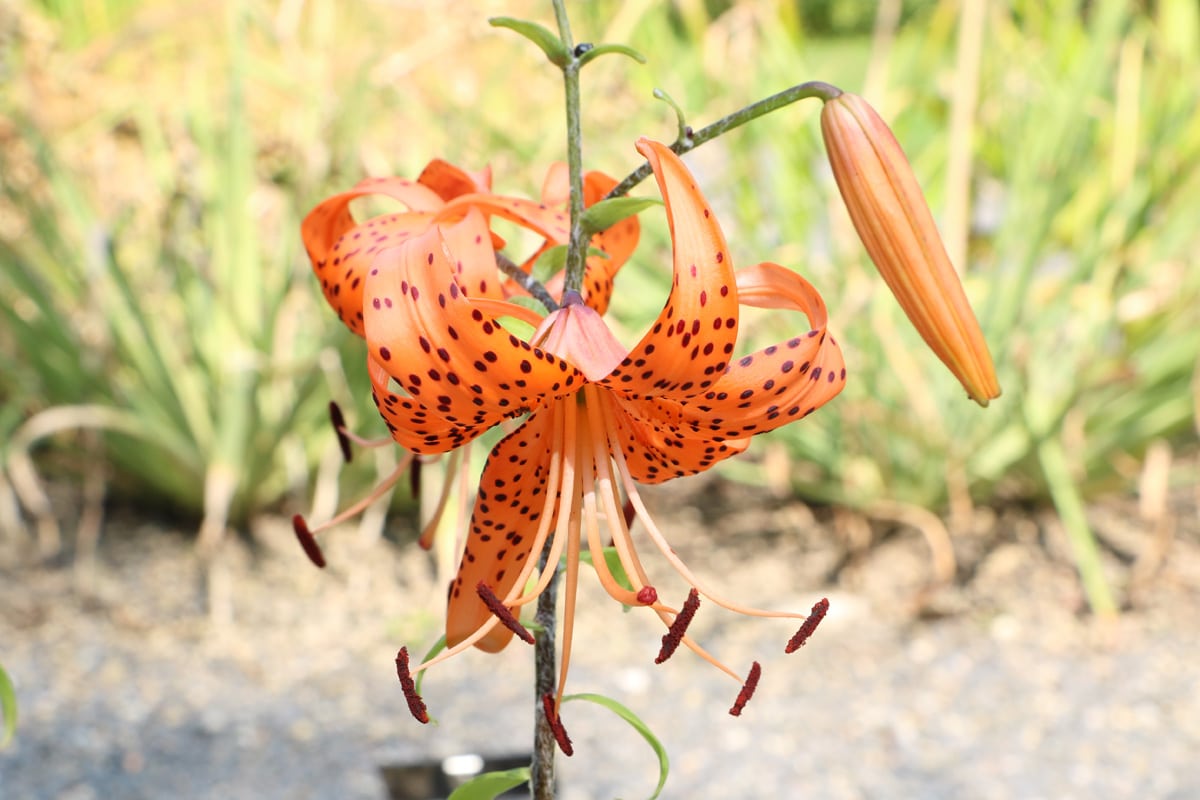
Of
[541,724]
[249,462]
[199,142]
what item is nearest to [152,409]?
[249,462]

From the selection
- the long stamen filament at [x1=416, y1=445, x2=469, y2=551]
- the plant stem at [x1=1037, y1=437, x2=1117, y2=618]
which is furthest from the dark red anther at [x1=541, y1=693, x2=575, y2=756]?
the plant stem at [x1=1037, y1=437, x2=1117, y2=618]

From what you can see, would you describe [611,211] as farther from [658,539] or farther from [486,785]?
[486,785]

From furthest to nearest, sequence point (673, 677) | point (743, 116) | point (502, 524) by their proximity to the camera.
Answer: point (673, 677)
point (502, 524)
point (743, 116)

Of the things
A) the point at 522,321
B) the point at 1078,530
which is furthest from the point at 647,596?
the point at 1078,530

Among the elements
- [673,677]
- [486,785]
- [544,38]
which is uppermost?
[544,38]

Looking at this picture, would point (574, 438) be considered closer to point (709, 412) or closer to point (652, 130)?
point (709, 412)

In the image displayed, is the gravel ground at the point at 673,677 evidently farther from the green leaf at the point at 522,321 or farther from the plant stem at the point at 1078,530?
the green leaf at the point at 522,321

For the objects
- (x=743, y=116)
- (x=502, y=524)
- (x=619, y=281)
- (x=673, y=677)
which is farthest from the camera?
(x=619, y=281)
